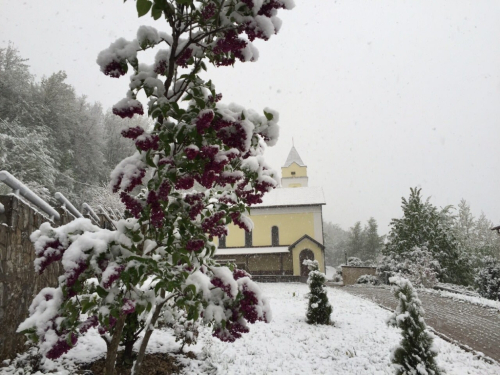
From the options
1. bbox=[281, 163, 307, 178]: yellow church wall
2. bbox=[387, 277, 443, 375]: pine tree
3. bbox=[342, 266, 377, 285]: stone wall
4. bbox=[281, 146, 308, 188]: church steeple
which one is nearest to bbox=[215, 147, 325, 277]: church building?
bbox=[342, 266, 377, 285]: stone wall

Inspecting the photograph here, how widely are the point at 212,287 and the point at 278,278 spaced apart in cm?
2575

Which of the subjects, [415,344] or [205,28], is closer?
[205,28]

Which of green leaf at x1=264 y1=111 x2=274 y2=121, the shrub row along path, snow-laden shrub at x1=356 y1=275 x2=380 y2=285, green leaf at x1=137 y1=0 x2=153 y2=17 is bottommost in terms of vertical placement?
snow-laden shrub at x1=356 y1=275 x2=380 y2=285

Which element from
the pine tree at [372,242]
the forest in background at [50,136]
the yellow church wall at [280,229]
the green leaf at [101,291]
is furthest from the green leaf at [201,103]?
the pine tree at [372,242]

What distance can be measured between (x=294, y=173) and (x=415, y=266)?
62.7 feet

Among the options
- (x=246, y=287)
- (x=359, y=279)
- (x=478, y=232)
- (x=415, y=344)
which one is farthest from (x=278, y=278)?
(x=478, y=232)

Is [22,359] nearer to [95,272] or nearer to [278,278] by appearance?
[95,272]

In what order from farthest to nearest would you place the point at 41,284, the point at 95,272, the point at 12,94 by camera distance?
the point at 12,94
the point at 41,284
the point at 95,272

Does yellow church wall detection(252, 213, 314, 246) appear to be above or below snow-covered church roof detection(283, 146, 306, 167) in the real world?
below

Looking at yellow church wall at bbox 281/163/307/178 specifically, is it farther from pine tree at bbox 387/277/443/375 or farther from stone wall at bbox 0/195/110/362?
stone wall at bbox 0/195/110/362

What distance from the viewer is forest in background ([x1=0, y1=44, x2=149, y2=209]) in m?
22.3

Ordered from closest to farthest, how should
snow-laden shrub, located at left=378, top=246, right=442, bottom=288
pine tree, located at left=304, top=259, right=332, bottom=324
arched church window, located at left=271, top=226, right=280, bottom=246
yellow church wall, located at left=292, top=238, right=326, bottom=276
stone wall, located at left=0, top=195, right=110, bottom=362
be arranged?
stone wall, located at left=0, top=195, right=110, bottom=362 → pine tree, located at left=304, top=259, right=332, bottom=324 → snow-laden shrub, located at left=378, top=246, right=442, bottom=288 → yellow church wall, located at left=292, top=238, right=326, bottom=276 → arched church window, located at left=271, top=226, right=280, bottom=246

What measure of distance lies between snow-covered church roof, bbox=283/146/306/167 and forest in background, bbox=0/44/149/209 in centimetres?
2017

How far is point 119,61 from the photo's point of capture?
2.39 meters
